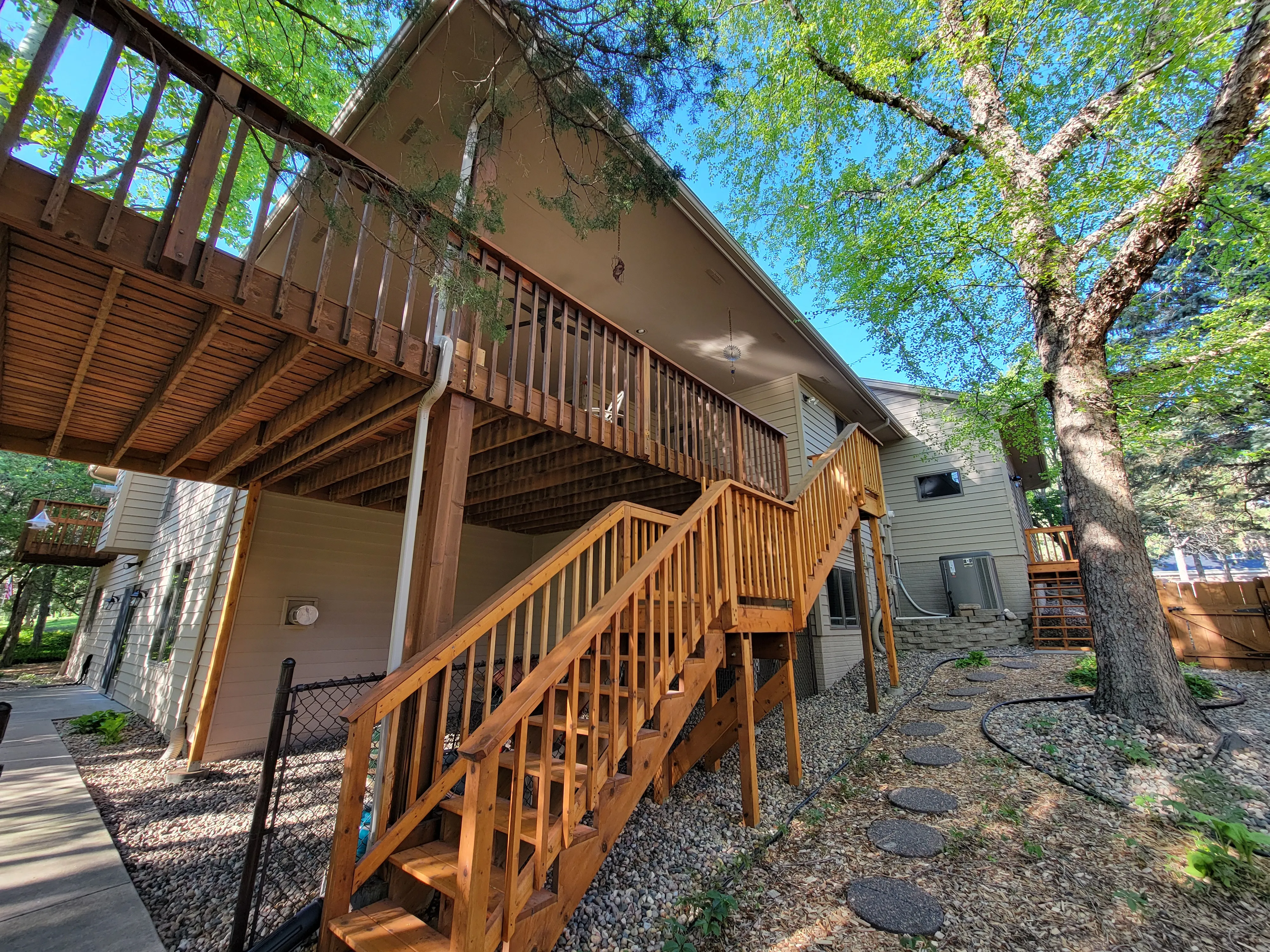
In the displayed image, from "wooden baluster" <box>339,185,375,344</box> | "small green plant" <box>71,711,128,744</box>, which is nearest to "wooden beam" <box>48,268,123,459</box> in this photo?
"wooden baluster" <box>339,185,375,344</box>

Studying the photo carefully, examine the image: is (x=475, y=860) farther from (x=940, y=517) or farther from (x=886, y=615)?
(x=940, y=517)

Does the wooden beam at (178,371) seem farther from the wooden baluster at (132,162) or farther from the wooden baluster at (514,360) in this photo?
the wooden baluster at (514,360)

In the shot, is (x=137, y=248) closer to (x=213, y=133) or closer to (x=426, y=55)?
(x=213, y=133)

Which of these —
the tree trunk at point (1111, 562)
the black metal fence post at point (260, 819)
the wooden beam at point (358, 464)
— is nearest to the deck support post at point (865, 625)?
the tree trunk at point (1111, 562)

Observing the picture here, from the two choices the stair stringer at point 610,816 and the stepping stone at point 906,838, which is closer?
the stair stringer at point 610,816

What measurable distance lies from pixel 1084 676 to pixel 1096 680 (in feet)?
2.48

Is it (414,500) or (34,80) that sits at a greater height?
(34,80)

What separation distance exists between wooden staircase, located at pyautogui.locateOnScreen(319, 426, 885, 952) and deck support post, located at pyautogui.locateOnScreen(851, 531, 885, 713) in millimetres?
2170

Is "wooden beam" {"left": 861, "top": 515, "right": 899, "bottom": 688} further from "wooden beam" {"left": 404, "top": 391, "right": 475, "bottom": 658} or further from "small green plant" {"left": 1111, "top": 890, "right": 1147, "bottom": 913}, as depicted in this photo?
"wooden beam" {"left": 404, "top": 391, "right": 475, "bottom": 658}

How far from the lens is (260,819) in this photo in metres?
2.43

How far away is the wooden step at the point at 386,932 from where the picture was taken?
2.06 metres

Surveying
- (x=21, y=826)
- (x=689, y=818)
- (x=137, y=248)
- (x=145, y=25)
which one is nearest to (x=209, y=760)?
(x=21, y=826)

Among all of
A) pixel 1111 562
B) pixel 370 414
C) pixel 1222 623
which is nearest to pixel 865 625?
pixel 1111 562

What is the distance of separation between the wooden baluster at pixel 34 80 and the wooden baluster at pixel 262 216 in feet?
2.40
